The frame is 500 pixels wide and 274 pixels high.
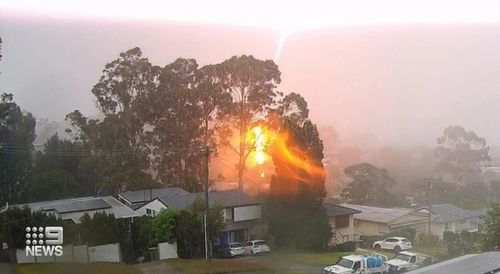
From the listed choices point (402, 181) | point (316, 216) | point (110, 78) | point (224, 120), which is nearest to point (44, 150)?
point (110, 78)

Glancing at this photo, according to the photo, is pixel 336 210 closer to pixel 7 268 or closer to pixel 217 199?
pixel 217 199

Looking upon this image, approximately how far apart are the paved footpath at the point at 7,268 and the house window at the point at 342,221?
1660mm

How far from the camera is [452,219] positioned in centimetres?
309

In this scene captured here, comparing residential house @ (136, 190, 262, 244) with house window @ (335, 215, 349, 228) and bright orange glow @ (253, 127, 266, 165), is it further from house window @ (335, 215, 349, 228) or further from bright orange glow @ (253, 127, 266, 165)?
house window @ (335, 215, 349, 228)

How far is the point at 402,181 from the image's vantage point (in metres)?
2.94

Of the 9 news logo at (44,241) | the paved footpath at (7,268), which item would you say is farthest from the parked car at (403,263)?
the paved footpath at (7,268)

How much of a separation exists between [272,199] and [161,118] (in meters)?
0.73

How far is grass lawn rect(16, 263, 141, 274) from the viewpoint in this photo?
243 cm

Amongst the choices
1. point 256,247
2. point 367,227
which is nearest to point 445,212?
point 367,227

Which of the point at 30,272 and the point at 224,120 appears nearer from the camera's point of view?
the point at 30,272

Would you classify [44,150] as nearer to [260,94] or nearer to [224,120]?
[224,120]

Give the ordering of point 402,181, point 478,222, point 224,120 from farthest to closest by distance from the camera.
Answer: point 478,222 → point 402,181 → point 224,120

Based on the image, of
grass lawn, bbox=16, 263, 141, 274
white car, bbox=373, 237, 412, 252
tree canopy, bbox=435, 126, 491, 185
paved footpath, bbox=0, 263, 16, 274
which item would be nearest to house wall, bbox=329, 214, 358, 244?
white car, bbox=373, 237, 412, 252

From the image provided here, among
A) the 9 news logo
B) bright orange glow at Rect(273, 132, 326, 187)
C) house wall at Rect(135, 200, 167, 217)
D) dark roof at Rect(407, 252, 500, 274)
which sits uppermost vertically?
bright orange glow at Rect(273, 132, 326, 187)
